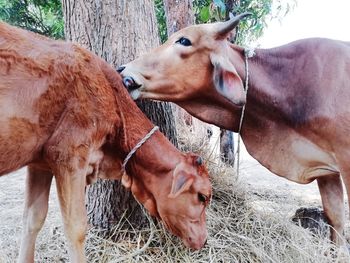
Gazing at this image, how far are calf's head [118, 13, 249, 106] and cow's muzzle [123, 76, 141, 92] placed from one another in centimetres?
2

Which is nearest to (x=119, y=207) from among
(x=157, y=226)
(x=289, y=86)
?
(x=157, y=226)

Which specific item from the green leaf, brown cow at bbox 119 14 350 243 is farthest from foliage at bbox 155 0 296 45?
brown cow at bbox 119 14 350 243

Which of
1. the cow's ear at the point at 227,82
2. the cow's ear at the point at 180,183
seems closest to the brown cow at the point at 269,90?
the cow's ear at the point at 227,82

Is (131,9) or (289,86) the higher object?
(131,9)

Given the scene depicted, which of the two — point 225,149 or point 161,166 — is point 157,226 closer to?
point 161,166

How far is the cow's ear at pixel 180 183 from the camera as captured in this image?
239cm

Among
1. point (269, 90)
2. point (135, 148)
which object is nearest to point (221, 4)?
point (269, 90)

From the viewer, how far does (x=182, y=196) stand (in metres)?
2.45

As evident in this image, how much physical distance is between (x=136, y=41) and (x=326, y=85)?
1.26 meters

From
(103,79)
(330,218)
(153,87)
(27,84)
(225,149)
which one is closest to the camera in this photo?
(27,84)

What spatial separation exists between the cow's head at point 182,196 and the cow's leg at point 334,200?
4.00 ft

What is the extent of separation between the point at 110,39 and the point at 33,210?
1184 mm

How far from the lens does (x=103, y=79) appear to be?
2428 millimetres

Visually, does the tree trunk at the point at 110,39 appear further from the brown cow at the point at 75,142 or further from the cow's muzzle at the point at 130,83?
the brown cow at the point at 75,142
